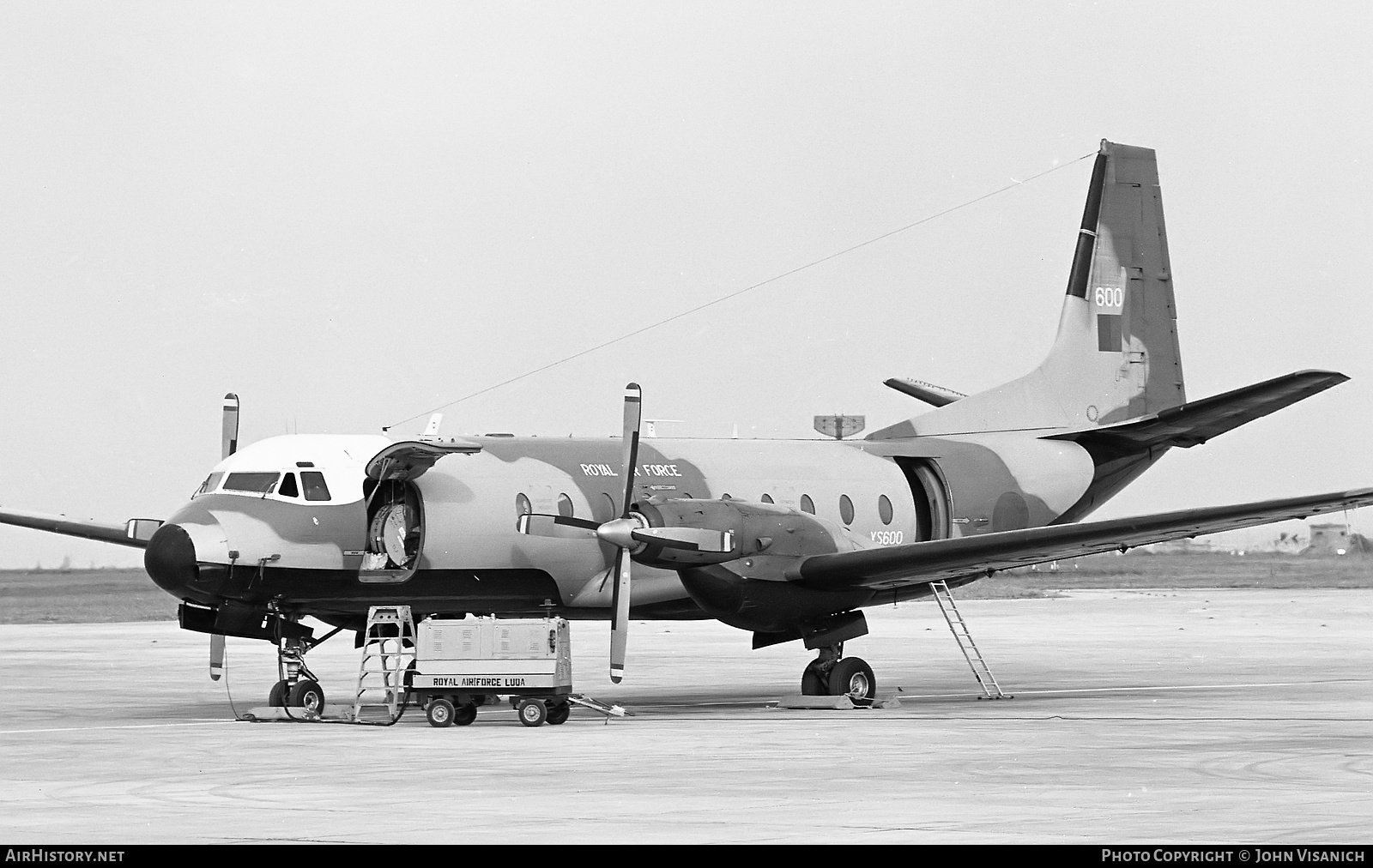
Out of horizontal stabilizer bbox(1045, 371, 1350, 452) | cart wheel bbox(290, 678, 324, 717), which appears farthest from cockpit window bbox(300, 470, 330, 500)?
horizontal stabilizer bbox(1045, 371, 1350, 452)

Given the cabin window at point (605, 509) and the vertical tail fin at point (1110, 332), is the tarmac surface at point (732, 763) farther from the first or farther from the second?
the vertical tail fin at point (1110, 332)

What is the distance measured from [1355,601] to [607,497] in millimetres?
33883

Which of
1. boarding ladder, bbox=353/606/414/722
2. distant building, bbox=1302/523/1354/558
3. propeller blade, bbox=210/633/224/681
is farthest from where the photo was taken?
distant building, bbox=1302/523/1354/558

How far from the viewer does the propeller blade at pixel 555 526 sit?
19.3m

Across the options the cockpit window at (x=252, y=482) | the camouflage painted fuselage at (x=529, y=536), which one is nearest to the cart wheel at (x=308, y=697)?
the camouflage painted fuselage at (x=529, y=536)

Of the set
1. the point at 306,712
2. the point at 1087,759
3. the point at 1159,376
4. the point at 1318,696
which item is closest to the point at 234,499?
the point at 306,712

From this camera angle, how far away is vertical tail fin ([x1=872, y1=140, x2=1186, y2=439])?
25.5 m

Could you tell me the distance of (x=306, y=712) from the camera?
733 inches

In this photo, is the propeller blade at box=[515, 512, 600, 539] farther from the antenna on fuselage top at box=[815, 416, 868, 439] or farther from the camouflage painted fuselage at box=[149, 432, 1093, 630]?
the antenna on fuselage top at box=[815, 416, 868, 439]

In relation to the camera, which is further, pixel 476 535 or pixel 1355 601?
pixel 1355 601

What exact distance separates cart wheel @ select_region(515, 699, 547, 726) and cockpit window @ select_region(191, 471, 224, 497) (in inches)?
162

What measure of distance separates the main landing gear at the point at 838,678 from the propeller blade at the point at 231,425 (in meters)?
7.05

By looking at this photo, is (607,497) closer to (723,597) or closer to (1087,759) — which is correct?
(723,597)
